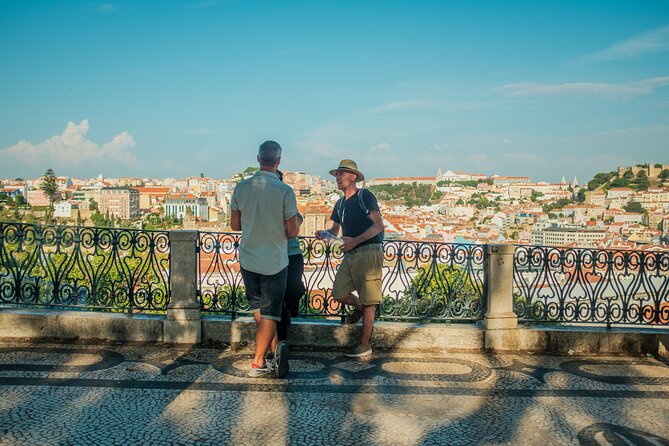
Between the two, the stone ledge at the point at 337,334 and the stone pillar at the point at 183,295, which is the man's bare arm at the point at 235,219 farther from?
the stone ledge at the point at 337,334

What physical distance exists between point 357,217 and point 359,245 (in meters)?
0.26

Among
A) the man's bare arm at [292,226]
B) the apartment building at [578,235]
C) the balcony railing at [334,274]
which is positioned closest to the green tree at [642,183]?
the apartment building at [578,235]

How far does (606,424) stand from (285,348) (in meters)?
2.34

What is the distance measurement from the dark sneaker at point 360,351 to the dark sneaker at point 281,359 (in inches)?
33.2

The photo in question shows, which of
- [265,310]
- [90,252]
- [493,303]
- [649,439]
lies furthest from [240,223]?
[649,439]

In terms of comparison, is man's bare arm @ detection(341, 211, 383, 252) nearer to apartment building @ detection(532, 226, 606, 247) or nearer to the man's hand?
the man's hand

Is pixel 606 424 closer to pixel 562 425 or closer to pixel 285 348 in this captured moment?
pixel 562 425

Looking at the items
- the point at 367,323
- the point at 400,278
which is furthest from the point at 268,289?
the point at 400,278

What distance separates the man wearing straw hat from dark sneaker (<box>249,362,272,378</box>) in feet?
3.03

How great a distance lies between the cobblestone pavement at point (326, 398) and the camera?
339 centimetres

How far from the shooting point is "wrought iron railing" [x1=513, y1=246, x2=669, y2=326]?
5727mm

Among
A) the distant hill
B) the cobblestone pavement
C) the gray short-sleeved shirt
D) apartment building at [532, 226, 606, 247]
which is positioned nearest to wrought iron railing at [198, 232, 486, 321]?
the cobblestone pavement

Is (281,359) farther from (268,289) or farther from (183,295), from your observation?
(183,295)

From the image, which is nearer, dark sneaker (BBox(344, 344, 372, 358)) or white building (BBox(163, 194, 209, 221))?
dark sneaker (BBox(344, 344, 372, 358))
